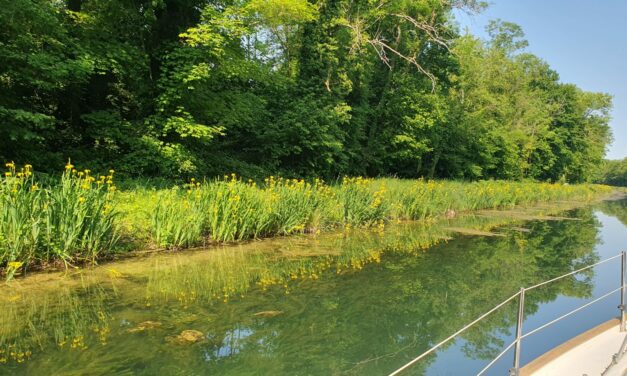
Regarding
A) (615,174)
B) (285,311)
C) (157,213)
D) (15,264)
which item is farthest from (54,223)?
(615,174)

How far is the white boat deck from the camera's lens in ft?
11.5

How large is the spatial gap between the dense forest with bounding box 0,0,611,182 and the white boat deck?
9694mm

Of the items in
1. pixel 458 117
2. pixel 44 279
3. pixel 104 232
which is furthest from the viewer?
pixel 458 117

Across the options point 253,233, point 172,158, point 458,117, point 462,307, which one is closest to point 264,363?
point 462,307

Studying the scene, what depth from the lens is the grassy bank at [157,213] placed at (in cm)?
684

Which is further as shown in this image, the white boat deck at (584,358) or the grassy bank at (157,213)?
the grassy bank at (157,213)

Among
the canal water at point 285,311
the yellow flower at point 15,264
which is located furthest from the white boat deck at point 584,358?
the yellow flower at point 15,264

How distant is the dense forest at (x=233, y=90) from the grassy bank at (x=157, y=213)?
184 centimetres

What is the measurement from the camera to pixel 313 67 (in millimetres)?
19406

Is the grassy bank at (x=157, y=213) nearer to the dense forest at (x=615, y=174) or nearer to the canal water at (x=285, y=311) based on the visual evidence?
the canal water at (x=285, y=311)

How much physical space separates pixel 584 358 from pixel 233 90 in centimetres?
1338

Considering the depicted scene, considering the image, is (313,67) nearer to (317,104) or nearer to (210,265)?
(317,104)

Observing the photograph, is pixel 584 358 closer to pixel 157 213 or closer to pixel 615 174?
pixel 157 213

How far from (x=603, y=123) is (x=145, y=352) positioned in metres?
68.8
